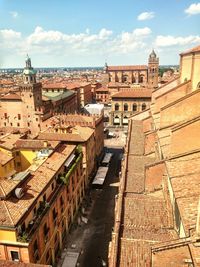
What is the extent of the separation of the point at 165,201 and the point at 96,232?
13979 mm

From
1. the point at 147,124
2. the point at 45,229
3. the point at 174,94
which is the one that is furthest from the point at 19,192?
the point at 147,124

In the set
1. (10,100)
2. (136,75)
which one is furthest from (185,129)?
(136,75)

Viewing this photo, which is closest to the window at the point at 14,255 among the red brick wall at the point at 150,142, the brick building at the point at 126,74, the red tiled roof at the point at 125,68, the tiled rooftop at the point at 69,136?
the red brick wall at the point at 150,142

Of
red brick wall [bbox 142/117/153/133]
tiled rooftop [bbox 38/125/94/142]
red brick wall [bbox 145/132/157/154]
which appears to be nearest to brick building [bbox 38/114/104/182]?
tiled rooftop [bbox 38/125/94/142]

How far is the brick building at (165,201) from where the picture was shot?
14234 mm

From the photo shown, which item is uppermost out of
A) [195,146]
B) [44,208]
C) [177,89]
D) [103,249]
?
[177,89]

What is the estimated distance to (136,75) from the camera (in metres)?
154

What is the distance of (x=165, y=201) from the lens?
22.2 m

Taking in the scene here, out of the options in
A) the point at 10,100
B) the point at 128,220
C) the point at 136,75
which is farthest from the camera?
the point at 136,75

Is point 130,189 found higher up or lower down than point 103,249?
higher up

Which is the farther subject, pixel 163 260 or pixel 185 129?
pixel 185 129

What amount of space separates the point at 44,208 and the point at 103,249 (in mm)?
9552

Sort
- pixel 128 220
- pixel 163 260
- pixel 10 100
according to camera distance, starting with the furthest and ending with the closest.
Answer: pixel 10 100 → pixel 128 220 → pixel 163 260

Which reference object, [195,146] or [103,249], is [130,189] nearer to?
[195,146]
